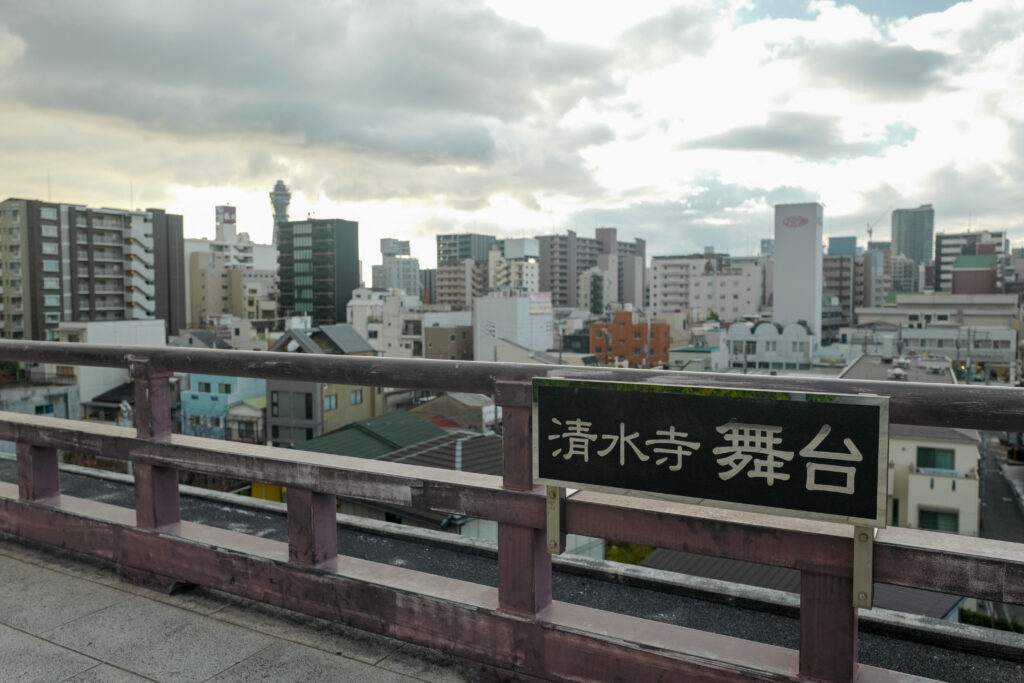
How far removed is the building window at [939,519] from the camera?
741 inches

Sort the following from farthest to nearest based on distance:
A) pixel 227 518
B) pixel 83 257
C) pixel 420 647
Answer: pixel 83 257 → pixel 227 518 → pixel 420 647

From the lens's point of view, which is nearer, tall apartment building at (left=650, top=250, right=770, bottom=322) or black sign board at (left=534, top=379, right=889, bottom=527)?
black sign board at (left=534, top=379, right=889, bottom=527)

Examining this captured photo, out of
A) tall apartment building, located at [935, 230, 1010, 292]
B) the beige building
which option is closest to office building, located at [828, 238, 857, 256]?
tall apartment building, located at [935, 230, 1010, 292]

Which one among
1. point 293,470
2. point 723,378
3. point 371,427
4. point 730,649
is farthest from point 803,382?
point 371,427

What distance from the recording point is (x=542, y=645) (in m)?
2.10

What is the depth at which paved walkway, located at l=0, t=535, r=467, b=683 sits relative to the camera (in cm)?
232

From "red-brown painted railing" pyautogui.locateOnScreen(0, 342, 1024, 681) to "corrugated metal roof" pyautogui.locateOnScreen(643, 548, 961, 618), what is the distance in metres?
5.07

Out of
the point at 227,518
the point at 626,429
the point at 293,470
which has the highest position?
the point at 626,429

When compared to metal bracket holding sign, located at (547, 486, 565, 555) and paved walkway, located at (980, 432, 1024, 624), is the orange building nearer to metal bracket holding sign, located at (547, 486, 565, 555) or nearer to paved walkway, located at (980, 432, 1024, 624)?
paved walkway, located at (980, 432, 1024, 624)

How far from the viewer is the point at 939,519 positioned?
62.6ft

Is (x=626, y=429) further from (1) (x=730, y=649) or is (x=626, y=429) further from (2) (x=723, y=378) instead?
(1) (x=730, y=649)

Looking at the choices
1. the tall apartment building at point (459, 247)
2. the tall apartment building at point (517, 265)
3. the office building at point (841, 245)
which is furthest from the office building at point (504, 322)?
the office building at point (841, 245)

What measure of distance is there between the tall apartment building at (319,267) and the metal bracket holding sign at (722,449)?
79.3 m

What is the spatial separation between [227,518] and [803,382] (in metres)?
3.59
